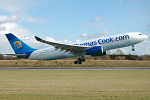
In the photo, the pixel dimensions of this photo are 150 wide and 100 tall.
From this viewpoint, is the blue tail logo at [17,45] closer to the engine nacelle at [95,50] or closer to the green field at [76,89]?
the engine nacelle at [95,50]

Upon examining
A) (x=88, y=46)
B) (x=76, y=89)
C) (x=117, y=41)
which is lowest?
(x=76, y=89)

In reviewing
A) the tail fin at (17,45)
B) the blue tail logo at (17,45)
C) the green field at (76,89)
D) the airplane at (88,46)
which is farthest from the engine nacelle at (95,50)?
the green field at (76,89)

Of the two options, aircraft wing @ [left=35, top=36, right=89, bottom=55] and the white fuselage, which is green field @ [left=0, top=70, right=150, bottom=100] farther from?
the white fuselage

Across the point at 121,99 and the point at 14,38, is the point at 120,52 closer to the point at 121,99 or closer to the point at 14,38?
the point at 14,38

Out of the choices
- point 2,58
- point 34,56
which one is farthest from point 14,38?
point 2,58

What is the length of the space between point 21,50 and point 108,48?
16726 millimetres

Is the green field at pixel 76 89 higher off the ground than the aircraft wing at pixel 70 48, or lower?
lower

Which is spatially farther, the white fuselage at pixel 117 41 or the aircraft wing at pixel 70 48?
the white fuselage at pixel 117 41

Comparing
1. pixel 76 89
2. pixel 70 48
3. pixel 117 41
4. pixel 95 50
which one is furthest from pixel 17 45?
pixel 76 89

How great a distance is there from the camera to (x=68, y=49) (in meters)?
37.3

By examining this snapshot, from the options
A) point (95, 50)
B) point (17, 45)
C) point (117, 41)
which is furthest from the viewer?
point (17, 45)

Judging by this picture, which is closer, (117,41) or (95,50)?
(95,50)

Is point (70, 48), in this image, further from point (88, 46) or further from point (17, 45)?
point (17, 45)

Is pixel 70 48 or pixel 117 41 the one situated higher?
pixel 117 41
